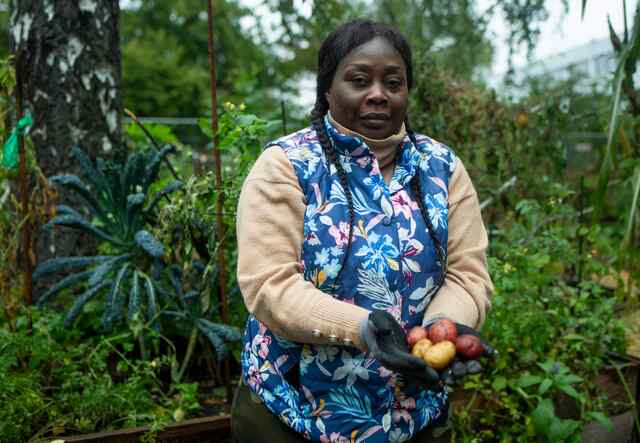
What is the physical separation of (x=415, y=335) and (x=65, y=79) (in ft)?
8.18

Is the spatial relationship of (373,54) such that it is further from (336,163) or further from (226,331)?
(226,331)

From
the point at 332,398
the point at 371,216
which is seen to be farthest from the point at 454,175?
the point at 332,398

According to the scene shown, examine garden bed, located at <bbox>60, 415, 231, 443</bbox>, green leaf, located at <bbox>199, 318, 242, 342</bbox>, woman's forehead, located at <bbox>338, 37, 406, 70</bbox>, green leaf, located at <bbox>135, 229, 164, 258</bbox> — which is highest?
woman's forehead, located at <bbox>338, 37, 406, 70</bbox>

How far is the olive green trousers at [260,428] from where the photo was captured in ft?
5.49

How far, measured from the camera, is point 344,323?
1442mm

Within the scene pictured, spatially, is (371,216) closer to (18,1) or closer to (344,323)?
(344,323)

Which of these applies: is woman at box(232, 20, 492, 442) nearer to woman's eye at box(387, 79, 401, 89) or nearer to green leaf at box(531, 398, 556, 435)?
woman's eye at box(387, 79, 401, 89)

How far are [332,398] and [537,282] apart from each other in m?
1.95

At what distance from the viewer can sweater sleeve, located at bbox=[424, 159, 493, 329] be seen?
1.65 metres

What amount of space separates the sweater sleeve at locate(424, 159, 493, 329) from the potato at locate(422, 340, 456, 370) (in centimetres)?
24

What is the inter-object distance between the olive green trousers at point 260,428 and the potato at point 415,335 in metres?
0.37

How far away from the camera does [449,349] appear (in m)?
1.38

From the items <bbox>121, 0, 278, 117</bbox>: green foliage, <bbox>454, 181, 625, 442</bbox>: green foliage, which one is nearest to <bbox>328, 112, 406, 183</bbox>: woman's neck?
<bbox>454, 181, 625, 442</bbox>: green foliage

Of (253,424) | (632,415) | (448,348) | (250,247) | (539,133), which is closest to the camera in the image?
(448,348)
